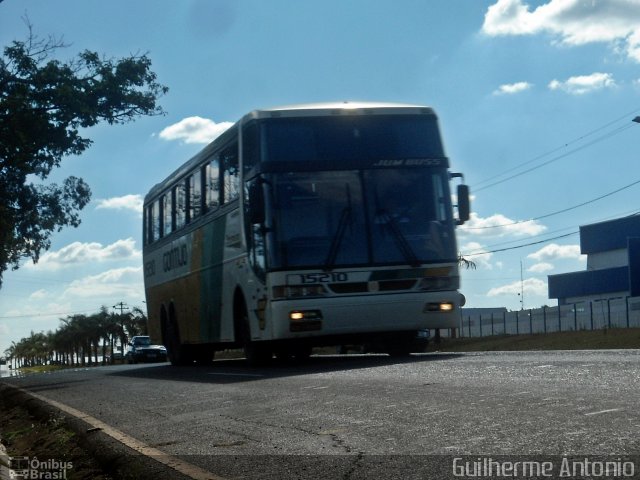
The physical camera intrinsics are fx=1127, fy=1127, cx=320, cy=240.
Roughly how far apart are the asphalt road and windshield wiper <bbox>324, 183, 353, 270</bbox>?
368 cm

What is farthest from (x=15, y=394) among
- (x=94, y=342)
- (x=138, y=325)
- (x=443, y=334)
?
(x=94, y=342)

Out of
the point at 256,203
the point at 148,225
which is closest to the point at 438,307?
the point at 256,203

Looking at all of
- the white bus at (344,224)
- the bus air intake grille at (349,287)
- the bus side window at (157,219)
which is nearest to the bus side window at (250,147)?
the white bus at (344,224)

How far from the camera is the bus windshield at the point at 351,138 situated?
1756 centimetres

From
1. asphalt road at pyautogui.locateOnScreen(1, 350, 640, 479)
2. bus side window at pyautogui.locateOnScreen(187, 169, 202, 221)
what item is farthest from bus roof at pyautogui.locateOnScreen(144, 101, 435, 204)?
asphalt road at pyautogui.locateOnScreen(1, 350, 640, 479)

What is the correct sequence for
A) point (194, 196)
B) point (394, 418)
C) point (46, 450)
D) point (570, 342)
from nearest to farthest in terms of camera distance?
point (394, 418), point (46, 450), point (194, 196), point (570, 342)

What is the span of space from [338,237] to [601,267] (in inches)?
3435

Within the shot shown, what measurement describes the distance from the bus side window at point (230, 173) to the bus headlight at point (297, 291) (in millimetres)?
2379

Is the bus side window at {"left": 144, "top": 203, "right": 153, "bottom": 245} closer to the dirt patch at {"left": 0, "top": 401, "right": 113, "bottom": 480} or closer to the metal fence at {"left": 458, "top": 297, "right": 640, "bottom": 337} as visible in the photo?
the dirt patch at {"left": 0, "top": 401, "right": 113, "bottom": 480}

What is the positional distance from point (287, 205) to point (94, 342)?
146 m

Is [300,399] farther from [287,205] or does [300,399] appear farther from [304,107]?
[304,107]

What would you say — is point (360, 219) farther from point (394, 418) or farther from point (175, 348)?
point (175, 348)

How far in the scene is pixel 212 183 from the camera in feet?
68.8

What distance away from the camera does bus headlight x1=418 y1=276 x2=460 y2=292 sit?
17.4 meters
